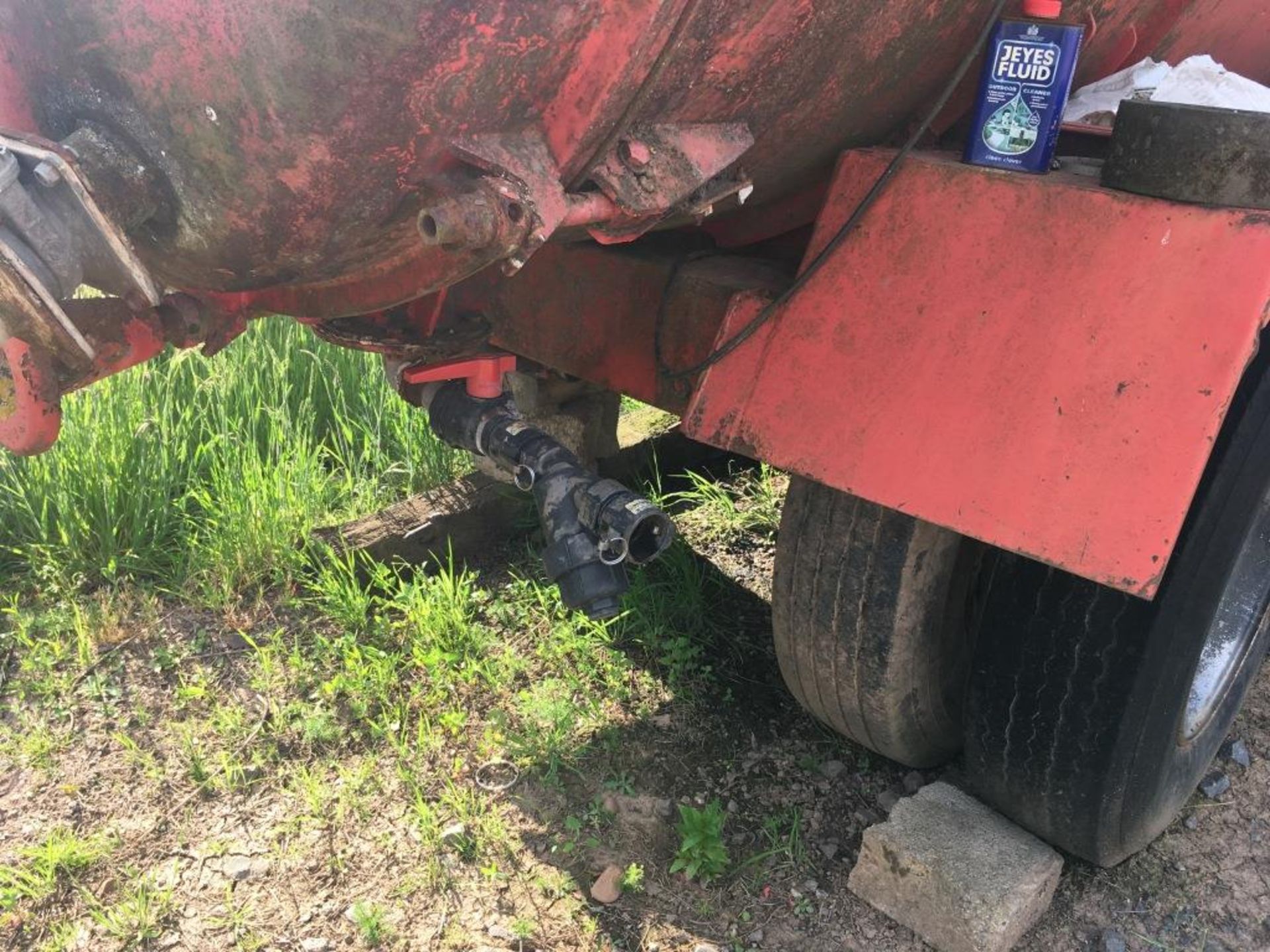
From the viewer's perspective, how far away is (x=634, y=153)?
4.01ft

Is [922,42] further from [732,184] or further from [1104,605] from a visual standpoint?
[1104,605]

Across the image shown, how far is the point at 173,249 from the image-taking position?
1.32m

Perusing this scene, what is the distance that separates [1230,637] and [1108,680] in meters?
0.60

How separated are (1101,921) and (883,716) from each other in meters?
0.50

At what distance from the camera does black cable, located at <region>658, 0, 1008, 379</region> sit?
144 cm

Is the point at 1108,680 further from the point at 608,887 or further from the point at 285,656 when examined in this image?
the point at 285,656

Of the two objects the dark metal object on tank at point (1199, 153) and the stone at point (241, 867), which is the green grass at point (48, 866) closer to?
the stone at point (241, 867)

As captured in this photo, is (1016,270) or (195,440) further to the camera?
(195,440)

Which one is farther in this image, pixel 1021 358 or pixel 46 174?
pixel 1021 358

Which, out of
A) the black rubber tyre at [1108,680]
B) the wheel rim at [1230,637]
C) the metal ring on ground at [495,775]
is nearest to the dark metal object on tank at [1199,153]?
the black rubber tyre at [1108,680]

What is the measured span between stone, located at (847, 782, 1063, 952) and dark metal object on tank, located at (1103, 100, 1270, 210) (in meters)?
1.10

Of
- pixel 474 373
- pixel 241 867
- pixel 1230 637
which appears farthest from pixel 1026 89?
pixel 241 867

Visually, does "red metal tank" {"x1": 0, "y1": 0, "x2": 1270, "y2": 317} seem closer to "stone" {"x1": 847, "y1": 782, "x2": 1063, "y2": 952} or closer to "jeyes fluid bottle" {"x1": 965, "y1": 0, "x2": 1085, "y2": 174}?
"jeyes fluid bottle" {"x1": 965, "y1": 0, "x2": 1085, "y2": 174}

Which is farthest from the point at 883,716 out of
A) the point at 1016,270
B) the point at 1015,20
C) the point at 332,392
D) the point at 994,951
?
the point at 332,392
